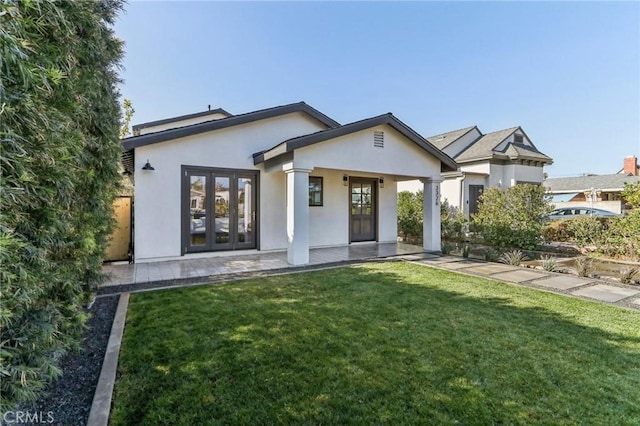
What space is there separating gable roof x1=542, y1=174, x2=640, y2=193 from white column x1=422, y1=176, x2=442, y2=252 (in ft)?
90.6

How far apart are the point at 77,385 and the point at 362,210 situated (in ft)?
38.8

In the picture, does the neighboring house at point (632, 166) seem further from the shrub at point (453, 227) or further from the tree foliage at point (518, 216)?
the tree foliage at point (518, 216)

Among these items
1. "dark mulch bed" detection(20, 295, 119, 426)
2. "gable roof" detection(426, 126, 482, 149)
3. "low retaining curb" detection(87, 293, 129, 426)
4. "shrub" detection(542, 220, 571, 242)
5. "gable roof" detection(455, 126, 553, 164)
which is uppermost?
"gable roof" detection(426, 126, 482, 149)

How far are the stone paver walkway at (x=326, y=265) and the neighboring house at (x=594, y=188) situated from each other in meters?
27.3

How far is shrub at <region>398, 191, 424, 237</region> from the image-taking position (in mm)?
15555

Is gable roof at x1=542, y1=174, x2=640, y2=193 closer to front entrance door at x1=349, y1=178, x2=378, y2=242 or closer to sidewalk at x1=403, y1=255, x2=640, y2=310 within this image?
front entrance door at x1=349, y1=178, x2=378, y2=242

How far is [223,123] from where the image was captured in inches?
398

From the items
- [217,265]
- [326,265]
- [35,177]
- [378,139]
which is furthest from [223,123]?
[35,177]

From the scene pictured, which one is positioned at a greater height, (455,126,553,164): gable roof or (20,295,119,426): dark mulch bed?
(455,126,553,164): gable roof

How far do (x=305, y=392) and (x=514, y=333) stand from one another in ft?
10.9

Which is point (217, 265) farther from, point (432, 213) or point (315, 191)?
point (432, 213)

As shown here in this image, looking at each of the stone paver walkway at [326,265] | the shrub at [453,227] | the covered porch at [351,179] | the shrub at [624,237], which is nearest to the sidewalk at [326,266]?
the stone paver walkway at [326,265]

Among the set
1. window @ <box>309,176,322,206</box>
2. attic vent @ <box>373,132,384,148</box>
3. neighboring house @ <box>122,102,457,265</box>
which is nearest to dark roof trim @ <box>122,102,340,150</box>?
neighboring house @ <box>122,102,457,265</box>

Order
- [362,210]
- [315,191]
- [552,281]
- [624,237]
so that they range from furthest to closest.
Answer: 1. [362,210]
2. [315,191]
3. [624,237]
4. [552,281]
